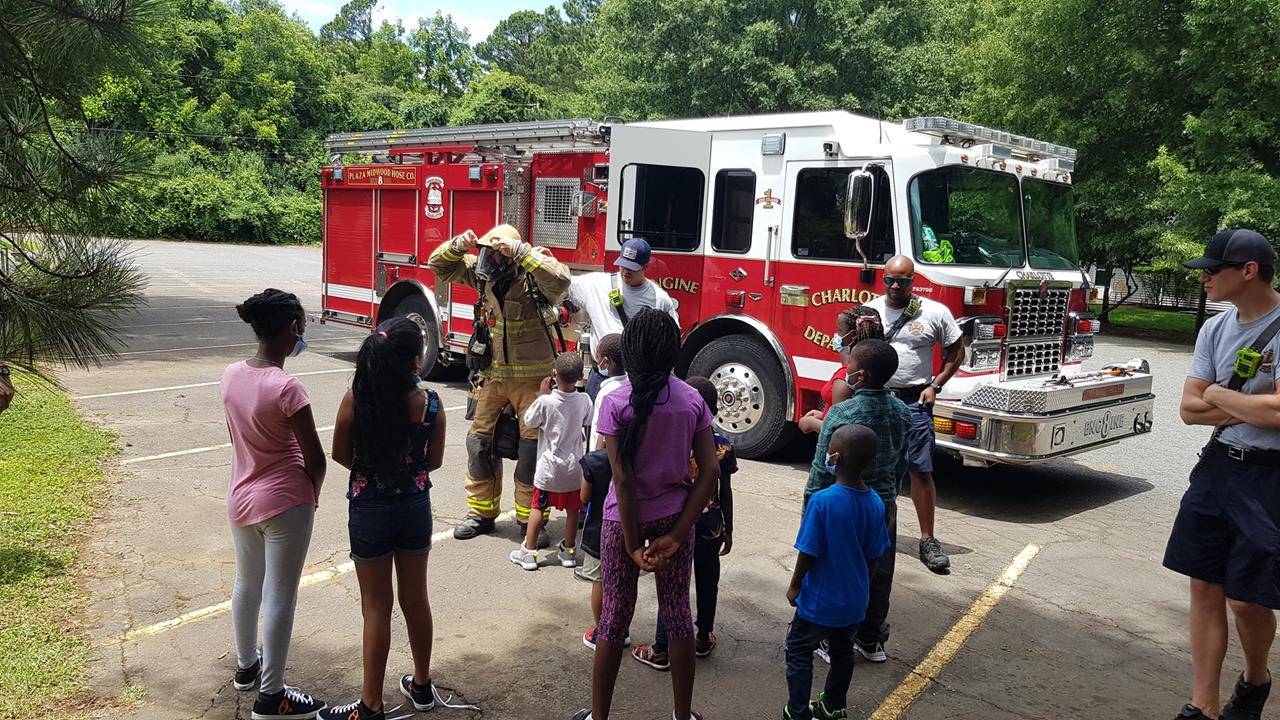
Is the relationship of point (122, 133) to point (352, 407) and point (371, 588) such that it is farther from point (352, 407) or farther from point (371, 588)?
point (371, 588)

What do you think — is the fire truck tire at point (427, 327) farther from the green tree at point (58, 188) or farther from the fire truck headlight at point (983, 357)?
the green tree at point (58, 188)

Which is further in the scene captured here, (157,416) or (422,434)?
(157,416)

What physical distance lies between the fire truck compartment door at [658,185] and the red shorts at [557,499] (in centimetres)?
328

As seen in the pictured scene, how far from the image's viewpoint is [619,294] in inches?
245

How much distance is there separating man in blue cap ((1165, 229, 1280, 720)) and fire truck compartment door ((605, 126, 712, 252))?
16.2ft

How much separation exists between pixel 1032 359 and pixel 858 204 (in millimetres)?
1921

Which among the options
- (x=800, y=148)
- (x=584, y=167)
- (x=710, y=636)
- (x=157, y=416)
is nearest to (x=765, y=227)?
(x=800, y=148)

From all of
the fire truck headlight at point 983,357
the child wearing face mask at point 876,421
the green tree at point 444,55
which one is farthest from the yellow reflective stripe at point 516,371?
the green tree at point 444,55

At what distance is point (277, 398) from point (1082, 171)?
20.6 meters

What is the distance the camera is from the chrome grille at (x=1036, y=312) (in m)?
7.13

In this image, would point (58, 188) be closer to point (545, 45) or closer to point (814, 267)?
point (814, 267)

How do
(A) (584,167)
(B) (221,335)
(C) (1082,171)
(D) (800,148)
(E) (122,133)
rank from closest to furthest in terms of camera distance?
(E) (122,133), (D) (800,148), (A) (584,167), (B) (221,335), (C) (1082,171)

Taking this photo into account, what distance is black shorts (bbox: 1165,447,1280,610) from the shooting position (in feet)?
11.6

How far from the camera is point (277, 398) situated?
3.42m
